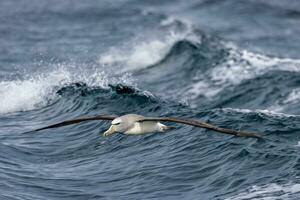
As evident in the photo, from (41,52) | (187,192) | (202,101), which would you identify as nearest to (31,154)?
(187,192)

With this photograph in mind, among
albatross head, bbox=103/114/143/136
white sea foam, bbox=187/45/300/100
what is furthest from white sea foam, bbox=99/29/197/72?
albatross head, bbox=103/114/143/136

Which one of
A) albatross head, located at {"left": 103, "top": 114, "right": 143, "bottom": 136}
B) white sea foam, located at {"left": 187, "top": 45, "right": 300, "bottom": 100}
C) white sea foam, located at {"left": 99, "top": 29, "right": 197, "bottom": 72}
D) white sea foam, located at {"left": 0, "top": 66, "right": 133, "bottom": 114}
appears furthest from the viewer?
white sea foam, located at {"left": 99, "top": 29, "right": 197, "bottom": 72}

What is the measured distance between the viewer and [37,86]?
25391 mm

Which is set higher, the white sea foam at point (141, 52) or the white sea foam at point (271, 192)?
the white sea foam at point (141, 52)

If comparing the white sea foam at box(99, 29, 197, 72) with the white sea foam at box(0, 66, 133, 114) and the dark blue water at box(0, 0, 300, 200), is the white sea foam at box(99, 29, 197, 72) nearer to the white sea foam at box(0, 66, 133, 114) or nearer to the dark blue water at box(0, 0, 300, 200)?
the dark blue water at box(0, 0, 300, 200)

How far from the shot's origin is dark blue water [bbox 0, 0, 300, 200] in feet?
54.1

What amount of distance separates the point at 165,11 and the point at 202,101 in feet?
48.8

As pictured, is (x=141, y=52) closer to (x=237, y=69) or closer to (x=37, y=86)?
(x=237, y=69)

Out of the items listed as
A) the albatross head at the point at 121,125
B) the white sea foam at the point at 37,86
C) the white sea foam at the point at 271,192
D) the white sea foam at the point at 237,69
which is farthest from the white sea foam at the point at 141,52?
the white sea foam at the point at 271,192

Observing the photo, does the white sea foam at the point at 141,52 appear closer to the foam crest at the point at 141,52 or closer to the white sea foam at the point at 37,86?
the foam crest at the point at 141,52

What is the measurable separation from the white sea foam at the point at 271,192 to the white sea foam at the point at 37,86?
31.5ft

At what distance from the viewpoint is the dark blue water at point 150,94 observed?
1650cm

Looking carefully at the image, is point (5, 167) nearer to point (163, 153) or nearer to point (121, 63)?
point (163, 153)

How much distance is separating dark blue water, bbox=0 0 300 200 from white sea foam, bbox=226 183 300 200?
2cm
